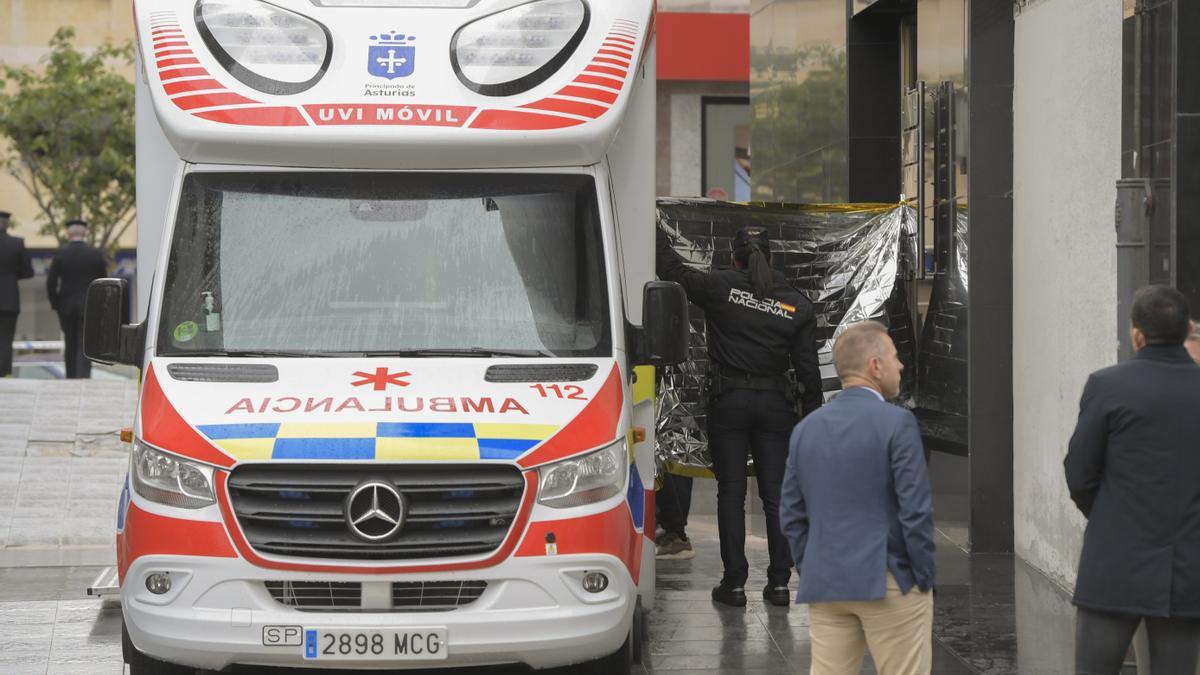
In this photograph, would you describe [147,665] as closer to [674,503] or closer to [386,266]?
[386,266]

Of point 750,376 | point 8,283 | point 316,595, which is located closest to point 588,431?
point 316,595

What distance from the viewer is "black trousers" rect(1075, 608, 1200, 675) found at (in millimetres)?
5500

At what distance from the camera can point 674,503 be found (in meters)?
11.0

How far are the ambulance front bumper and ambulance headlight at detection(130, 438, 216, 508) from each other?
220 mm

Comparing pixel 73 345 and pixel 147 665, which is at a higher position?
pixel 73 345

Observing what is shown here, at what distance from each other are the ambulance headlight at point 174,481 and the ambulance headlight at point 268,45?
5.24 feet

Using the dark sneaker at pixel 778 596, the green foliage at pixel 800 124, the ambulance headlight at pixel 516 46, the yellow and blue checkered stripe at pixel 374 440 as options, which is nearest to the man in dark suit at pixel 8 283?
the green foliage at pixel 800 124

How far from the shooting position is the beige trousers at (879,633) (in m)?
5.17

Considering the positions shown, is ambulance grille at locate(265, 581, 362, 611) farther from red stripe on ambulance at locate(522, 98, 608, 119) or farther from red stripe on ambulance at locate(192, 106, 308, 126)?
red stripe on ambulance at locate(522, 98, 608, 119)

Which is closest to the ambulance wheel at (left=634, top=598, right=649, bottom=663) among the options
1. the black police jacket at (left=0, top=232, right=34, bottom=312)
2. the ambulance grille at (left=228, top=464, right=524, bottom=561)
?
the ambulance grille at (left=228, top=464, right=524, bottom=561)

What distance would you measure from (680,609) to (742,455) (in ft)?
3.04

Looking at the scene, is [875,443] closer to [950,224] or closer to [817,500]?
[817,500]

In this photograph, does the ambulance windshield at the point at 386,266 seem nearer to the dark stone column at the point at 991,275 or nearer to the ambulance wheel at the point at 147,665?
the ambulance wheel at the point at 147,665

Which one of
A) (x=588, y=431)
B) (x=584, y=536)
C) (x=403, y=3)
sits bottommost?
(x=584, y=536)
